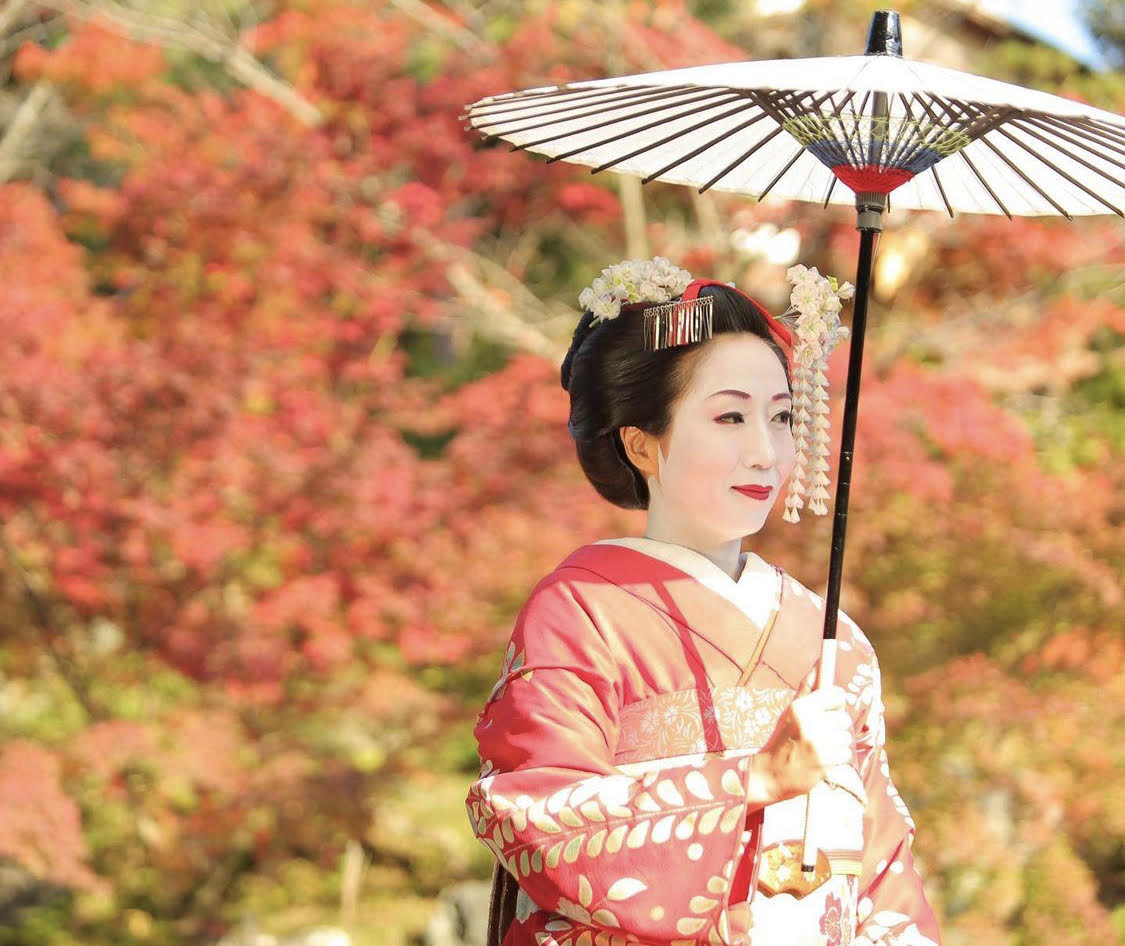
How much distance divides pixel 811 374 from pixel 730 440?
0.16 meters

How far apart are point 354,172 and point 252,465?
1752 millimetres

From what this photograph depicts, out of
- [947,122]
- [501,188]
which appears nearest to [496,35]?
[501,188]

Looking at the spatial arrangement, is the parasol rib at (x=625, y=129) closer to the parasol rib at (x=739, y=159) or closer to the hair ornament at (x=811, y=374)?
the parasol rib at (x=739, y=159)

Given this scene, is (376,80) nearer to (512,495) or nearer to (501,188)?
(501,188)

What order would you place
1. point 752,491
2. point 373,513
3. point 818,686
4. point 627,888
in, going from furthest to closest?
point 373,513 < point 752,491 < point 818,686 < point 627,888

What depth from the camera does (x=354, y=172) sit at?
6.57 m

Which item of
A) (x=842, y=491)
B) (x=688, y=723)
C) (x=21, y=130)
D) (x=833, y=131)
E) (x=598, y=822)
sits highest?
(x=21, y=130)

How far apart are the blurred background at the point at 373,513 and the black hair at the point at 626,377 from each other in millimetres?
3138

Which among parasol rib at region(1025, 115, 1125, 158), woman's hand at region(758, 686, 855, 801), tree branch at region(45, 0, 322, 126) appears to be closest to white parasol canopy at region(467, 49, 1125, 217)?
parasol rib at region(1025, 115, 1125, 158)

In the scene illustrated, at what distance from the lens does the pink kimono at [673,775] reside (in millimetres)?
1806

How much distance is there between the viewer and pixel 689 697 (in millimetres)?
1987

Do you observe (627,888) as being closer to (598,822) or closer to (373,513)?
(598,822)

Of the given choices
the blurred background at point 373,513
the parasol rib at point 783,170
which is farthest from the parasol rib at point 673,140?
the blurred background at point 373,513

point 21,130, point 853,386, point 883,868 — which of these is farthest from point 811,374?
point 21,130
